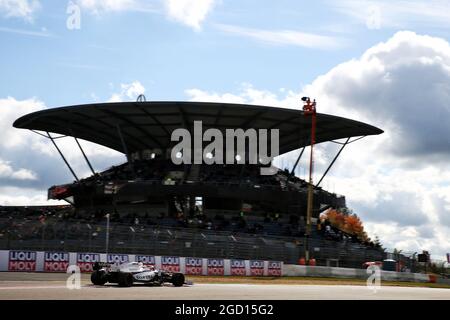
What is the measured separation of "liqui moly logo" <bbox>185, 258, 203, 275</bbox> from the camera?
3991 centimetres

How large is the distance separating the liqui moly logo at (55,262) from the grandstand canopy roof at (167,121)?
2838cm

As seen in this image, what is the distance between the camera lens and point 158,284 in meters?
26.9

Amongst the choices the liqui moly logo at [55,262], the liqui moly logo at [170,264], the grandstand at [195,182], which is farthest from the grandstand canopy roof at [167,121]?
the liqui moly logo at [55,262]

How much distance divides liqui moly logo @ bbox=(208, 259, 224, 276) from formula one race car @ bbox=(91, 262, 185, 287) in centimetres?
1435

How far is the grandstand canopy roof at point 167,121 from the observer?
209 ft

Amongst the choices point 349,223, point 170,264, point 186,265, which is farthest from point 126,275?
point 349,223

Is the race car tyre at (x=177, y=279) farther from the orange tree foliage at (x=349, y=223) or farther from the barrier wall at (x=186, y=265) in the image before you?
the orange tree foliage at (x=349, y=223)

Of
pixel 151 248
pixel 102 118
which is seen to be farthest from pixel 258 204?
pixel 151 248

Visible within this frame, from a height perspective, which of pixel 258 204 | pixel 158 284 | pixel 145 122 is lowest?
pixel 158 284

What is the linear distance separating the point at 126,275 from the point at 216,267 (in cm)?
1723

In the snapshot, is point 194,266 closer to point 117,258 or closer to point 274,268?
point 117,258
